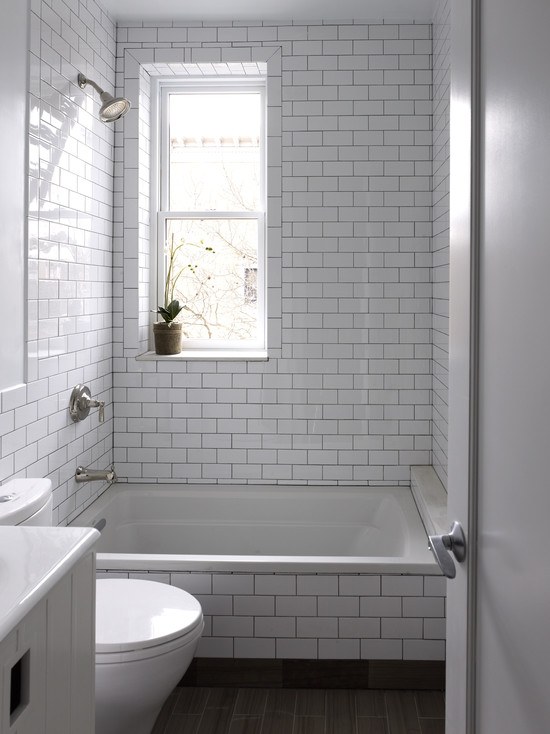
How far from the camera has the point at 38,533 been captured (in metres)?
1.58

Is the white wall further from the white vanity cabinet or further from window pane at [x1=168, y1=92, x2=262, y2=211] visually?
window pane at [x1=168, y1=92, x2=262, y2=211]

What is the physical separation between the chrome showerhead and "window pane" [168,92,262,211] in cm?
90

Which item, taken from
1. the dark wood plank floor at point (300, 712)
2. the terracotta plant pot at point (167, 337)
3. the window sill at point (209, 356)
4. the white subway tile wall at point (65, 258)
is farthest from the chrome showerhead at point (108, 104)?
the dark wood plank floor at point (300, 712)

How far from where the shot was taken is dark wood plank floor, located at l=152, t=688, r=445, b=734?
253 centimetres

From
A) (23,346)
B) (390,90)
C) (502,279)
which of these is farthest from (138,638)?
(390,90)

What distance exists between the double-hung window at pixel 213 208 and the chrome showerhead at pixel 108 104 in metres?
0.88

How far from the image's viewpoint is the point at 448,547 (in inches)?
51.8

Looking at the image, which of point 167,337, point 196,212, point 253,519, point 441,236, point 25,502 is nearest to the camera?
point 25,502

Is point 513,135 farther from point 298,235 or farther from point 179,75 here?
point 179,75

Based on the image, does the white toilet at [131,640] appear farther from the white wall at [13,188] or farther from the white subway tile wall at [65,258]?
the white wall at [13,188]

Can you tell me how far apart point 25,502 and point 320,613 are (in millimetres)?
1227

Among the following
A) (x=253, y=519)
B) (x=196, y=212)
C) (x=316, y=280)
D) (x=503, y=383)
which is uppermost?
(x=196, y=212)

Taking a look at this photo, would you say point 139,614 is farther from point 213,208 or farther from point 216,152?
point 216,152

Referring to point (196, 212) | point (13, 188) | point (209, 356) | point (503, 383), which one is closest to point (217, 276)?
point (196, 212)
